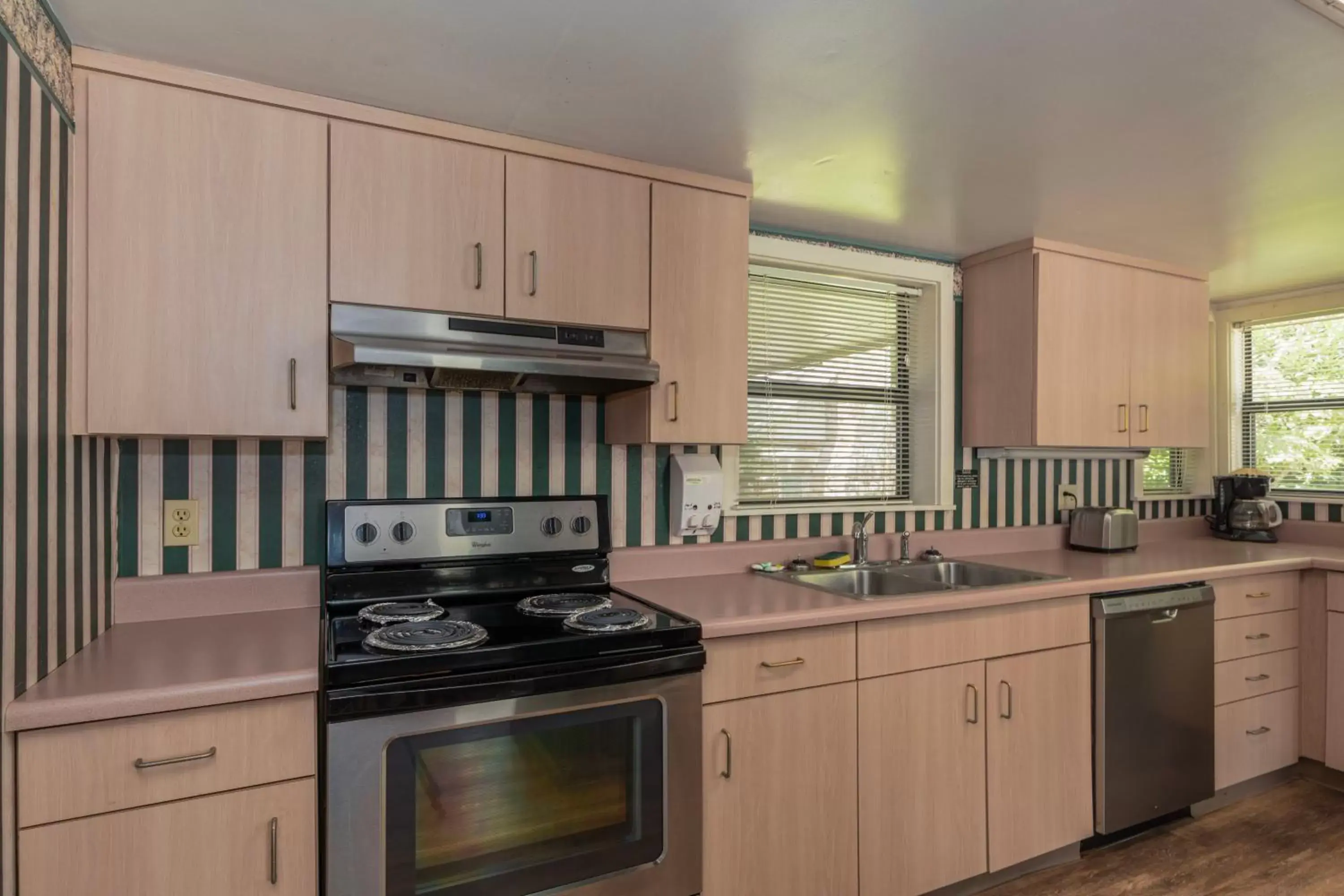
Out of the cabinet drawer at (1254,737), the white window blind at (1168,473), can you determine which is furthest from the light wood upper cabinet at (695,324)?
the white window blind at (1168,473)

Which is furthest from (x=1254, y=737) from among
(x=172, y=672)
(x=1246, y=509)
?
(x=172, y=672)

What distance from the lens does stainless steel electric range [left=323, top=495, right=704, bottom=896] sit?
1.50 metres

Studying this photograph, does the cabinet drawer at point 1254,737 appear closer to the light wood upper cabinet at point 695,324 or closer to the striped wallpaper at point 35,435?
the light wood upper cabinet at point 695,324

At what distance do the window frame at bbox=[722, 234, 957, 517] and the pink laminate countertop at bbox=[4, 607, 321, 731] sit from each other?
5.92ft

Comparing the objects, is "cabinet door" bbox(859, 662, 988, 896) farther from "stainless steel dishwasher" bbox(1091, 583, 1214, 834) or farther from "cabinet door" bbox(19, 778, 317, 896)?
"cabinet door" bbox(19, 778, 317, 896)

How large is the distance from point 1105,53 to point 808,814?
6.32 ft

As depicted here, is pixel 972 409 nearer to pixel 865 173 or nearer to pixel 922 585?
pixel 922 585

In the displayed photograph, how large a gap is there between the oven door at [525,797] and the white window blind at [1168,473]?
130 inches

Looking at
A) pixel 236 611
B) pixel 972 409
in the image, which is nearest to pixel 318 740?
pixel 236 611

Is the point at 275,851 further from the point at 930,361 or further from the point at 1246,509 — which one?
the point at 1246,509

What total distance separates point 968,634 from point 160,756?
79.4 inches

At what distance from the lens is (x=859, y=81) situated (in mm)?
1728

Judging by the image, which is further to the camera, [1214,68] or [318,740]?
[1214,68]

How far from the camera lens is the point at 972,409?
10.5ft
